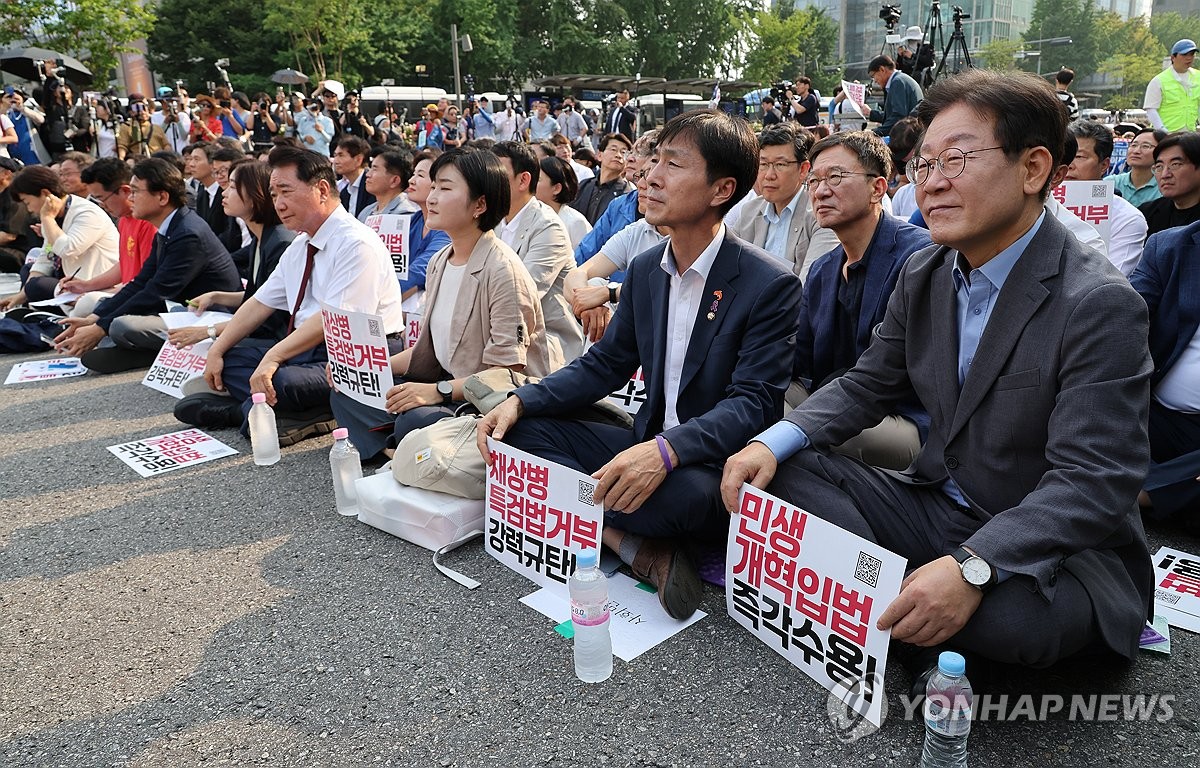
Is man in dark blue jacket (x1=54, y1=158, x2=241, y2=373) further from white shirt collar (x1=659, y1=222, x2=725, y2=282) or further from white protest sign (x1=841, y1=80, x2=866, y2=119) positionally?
white protest sign (x1=841, y1=80, x2=866, y2=119)

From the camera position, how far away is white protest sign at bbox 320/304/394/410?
3.89 m

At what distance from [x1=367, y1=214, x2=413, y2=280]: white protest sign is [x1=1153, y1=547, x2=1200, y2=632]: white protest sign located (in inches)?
180

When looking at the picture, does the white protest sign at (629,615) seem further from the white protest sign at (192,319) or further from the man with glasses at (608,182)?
the man with glasses at (608,182)

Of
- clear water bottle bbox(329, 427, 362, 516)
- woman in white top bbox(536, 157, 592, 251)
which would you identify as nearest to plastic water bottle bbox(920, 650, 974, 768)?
clear water bottle bbox(329, 427, 362, 516)

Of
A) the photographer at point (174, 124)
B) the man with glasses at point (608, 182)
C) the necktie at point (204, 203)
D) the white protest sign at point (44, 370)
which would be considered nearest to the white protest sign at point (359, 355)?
the white protest sign at point (44, 370)

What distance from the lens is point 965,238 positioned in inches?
82.2

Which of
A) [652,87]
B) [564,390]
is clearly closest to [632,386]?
[564,390]

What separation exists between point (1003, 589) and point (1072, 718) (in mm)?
535

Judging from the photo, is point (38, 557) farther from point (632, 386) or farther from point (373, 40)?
point (373, 40)

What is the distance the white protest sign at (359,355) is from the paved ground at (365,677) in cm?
70

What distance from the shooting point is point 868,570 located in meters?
2.05

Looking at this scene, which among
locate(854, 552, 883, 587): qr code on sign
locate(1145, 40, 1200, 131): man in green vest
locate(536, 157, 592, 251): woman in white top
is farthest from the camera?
locate(1145, 40, 1200, 131): man in green vest

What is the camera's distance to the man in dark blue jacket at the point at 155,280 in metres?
5.96

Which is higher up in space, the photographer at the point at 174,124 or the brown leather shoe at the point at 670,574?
the photographer at the point at 174,124
